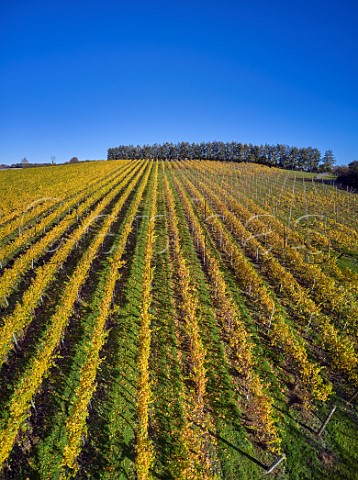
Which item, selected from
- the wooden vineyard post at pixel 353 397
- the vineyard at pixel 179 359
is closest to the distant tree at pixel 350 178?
the vineyard at pixel 179 359

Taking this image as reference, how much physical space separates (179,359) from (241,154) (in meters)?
114

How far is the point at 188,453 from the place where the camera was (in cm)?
936

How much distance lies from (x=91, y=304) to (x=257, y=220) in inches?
873

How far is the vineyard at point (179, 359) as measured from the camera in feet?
30.4

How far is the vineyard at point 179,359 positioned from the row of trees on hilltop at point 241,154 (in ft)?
291

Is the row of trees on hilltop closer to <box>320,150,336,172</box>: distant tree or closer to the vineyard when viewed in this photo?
<box>320,150,336,172</box>: distant tree

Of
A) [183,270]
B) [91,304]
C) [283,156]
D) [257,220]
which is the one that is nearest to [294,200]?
[257,220]

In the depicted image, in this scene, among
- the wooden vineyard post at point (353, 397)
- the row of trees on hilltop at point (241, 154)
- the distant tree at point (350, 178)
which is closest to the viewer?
the wooden vineyard post at point (353, 397)

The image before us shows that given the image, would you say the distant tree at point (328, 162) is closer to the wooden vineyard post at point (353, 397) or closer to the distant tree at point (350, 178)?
the distant tree at point (350, 178)

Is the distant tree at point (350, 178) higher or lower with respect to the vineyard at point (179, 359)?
higher

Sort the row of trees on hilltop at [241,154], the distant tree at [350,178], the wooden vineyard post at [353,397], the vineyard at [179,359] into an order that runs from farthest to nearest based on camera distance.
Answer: the row of trees on hilltop at [241,154] < the distant tree at [350,178] < the wooden vineyard post at [353,397] < the vineyard at [179,359]

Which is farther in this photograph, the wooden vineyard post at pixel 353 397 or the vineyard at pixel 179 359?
Result: the wooden vineyard post at pixel 353 397

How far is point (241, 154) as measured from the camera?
115625 mm

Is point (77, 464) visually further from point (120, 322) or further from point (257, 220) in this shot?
point (257, 220)
